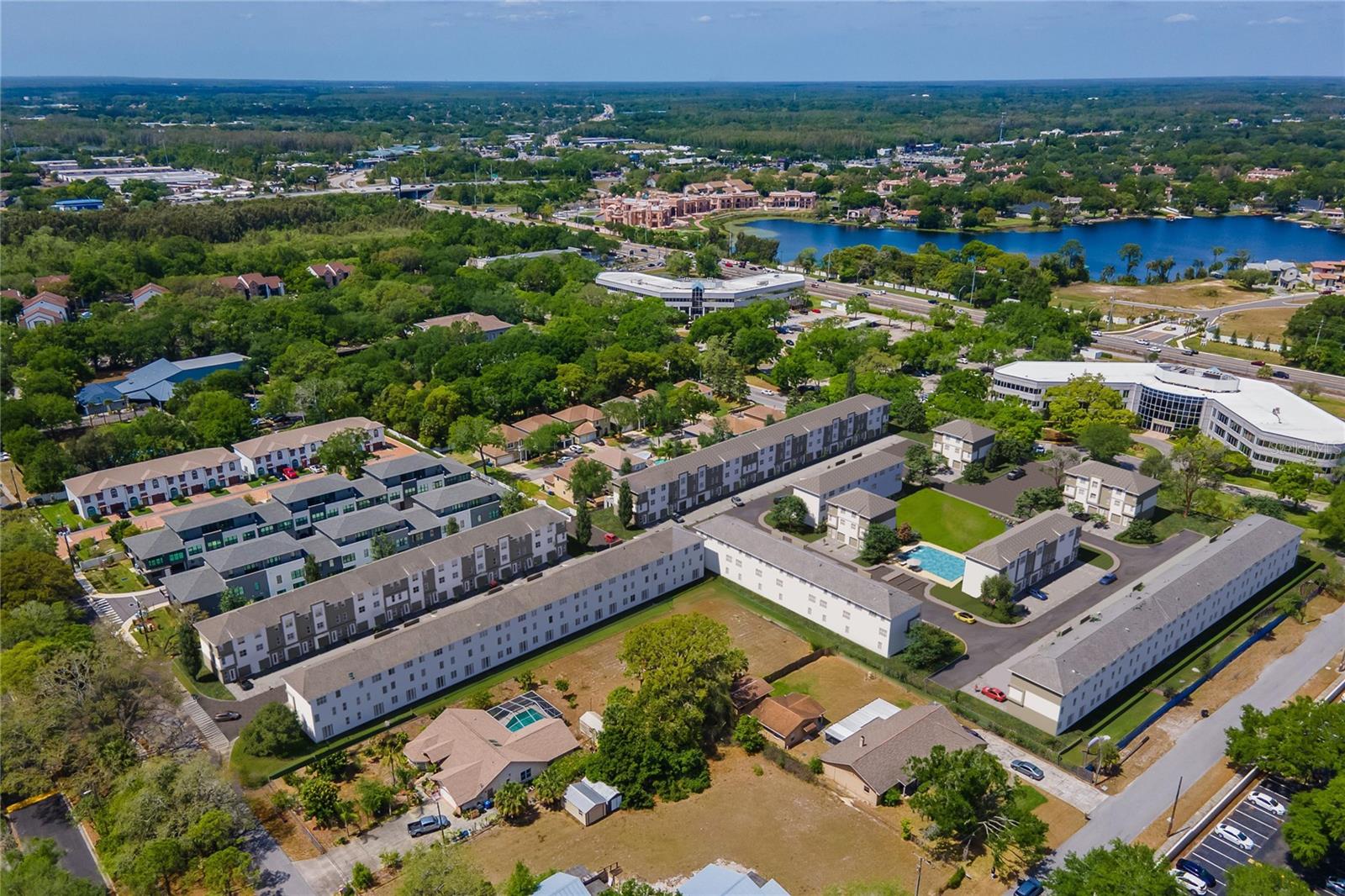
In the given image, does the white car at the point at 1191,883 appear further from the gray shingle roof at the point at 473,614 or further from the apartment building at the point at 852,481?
the apartment building at the point at 852,481

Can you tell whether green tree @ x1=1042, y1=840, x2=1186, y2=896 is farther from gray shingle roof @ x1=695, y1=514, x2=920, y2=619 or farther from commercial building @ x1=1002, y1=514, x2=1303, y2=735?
gray shingle roof @ x1=695, y1=514, x2=920, y2=619

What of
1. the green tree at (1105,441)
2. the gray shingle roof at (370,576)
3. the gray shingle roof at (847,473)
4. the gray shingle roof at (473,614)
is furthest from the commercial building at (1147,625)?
the gray shingle roof at (370,576)

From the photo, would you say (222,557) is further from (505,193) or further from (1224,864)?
(505,193)

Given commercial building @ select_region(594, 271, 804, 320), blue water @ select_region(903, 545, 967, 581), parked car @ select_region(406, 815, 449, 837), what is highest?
commercial building @ select_region(594, 271, 804, 320)

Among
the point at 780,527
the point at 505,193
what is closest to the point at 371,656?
the point at 780,527

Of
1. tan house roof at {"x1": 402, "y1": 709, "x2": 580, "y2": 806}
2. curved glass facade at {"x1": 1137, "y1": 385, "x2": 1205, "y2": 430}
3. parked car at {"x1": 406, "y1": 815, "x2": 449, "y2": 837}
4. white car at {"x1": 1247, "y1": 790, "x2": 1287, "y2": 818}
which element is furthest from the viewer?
curved glass facade at {"x1": 1137, "y1": 385, "x2": 1205, "y2": 430}

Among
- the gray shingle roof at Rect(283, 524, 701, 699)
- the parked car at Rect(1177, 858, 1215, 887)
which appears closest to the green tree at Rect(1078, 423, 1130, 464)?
the gray shingle roof at Rect(283, 524, 701, 699)
